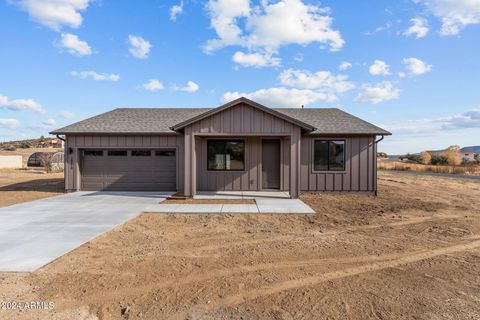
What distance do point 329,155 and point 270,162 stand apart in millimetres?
2773

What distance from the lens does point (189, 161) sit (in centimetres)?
1114

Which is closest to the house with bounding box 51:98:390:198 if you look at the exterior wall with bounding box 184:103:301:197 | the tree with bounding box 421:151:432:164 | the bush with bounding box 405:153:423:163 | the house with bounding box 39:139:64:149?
the exterior wall with bounding box 184:103:301:197

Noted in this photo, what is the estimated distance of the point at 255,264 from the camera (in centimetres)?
466

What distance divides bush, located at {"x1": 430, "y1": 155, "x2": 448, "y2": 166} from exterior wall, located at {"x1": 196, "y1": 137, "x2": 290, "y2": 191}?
38295 millimetres

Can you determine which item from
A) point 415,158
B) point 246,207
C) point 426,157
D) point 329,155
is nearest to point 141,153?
point 246,207

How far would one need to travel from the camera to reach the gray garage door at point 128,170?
13.3 metres

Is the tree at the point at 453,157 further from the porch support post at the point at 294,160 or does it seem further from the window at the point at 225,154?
the window at the point at 225,154

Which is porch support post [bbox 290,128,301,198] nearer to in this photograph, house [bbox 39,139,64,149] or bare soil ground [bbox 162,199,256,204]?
bare soil ground [bbox 162,199,256,204]

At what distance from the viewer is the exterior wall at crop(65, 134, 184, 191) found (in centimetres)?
1309

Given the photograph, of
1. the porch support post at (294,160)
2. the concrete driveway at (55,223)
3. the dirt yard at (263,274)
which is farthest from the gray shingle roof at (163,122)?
the dirt yard at (263,274)

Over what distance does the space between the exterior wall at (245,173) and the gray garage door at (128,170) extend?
1.48 meters

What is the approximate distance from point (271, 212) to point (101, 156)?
365 inches

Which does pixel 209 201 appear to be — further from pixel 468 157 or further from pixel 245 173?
pixel 468 157

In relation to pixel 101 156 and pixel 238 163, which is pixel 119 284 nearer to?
pixel 238 163
